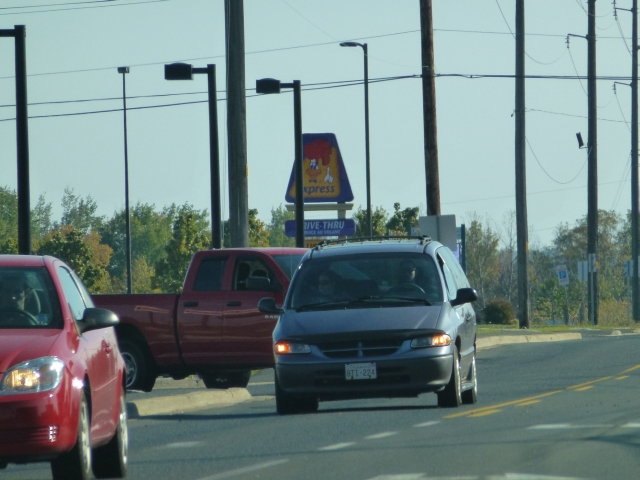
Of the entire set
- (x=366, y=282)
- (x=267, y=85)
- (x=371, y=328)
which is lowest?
(x=371, y=328)

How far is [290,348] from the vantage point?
523 inches

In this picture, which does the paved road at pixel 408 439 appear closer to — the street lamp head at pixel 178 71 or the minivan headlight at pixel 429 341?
the minivan headlight at pixel 429 341

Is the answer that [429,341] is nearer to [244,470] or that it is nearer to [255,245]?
[244,470]

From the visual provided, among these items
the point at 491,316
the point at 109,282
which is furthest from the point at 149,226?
the point at 491,316

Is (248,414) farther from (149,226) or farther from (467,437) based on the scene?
(149,226)

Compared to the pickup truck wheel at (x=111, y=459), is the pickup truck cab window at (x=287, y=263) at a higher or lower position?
higher

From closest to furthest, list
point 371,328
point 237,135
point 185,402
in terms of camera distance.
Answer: point 371,328
point 185,402
point 237,135

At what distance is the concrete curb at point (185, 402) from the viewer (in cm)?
1549

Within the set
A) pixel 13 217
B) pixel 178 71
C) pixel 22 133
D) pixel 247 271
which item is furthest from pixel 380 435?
pixel 13 217

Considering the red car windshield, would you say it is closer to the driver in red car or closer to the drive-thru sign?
the driver in red car

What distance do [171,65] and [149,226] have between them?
5897 inches

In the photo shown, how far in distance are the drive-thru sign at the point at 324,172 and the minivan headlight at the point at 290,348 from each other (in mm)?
26754

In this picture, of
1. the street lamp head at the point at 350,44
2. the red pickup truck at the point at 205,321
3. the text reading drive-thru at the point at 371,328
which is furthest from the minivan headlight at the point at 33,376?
the street lamp head at the point at 350,44

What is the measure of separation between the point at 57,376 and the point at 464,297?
22.5 ft
